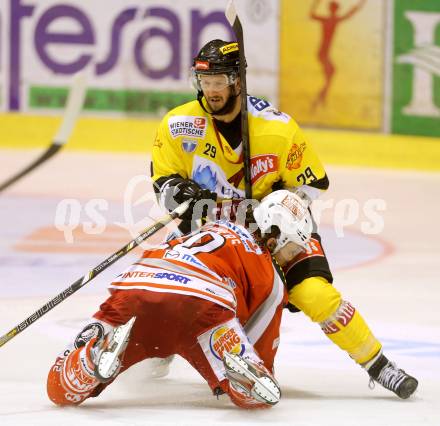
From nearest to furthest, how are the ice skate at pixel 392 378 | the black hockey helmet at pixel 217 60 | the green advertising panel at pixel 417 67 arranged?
the ice skate at pixel 392 378, the black hockey helmet at pixel 217 60, the green advertising panel at pixel 417 67

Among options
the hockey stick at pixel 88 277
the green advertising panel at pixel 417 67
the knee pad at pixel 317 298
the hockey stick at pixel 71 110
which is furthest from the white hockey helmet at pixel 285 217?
the hockey stick at pixel 71 110

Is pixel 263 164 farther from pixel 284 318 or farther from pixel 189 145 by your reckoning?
pixel 284 318

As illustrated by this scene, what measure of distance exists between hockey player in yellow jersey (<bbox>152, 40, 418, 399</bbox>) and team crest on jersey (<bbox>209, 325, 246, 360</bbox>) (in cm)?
37

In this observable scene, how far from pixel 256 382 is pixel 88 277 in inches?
31.5

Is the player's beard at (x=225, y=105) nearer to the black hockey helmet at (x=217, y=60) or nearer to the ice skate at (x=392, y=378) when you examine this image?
the black hockey helmet at (x=217, y=60)

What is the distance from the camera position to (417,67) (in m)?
10.5

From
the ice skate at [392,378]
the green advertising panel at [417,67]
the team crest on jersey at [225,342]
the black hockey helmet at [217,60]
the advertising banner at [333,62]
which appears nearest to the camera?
the team crest on jersey at [225,342]

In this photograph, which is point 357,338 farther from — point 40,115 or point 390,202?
point 40,115

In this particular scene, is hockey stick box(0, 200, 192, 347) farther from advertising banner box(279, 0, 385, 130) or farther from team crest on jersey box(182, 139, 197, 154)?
advertising banner box(279, 0, 385, 130)

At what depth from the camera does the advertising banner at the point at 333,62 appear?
10531 millimetres

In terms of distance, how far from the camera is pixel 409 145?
1047 cm

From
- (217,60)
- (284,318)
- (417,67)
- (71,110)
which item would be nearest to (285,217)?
(217,60)
